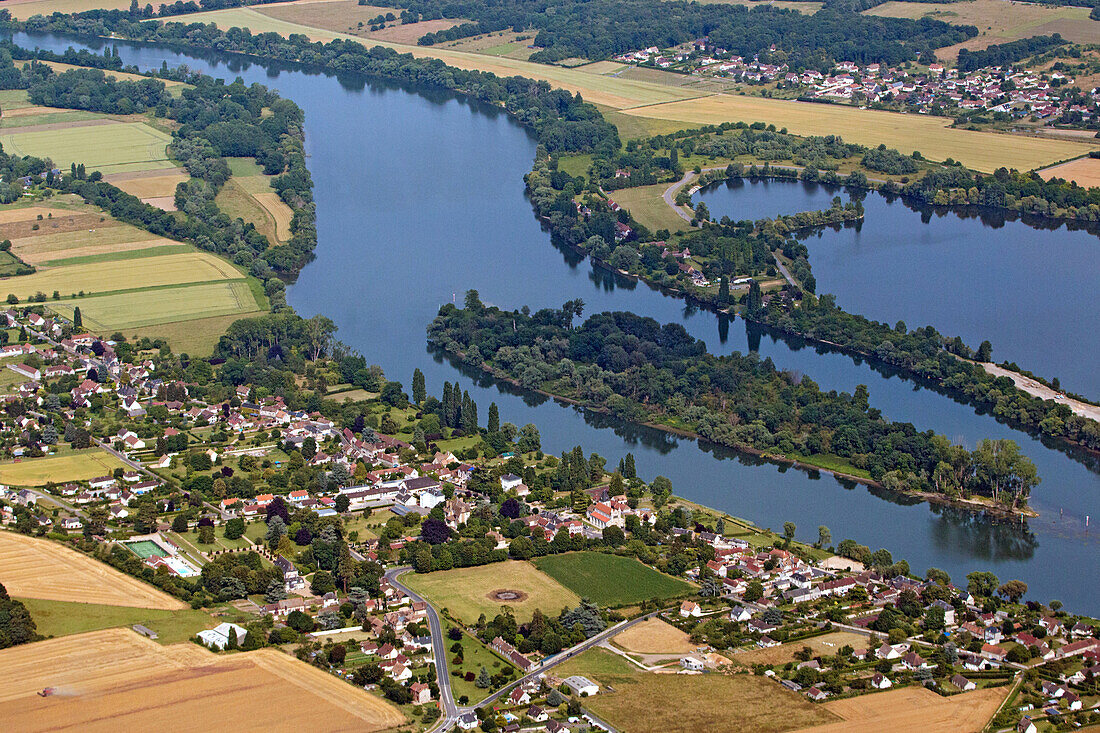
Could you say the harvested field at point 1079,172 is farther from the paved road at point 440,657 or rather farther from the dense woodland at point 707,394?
the paved road at point 440,657

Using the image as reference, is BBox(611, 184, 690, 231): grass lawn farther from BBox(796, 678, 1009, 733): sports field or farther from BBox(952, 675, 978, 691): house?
BBox(796, 678, 1009, 733): sports field

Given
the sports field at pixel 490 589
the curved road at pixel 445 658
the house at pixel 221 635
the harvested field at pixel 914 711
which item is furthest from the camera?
the sports field at pixel 490 589

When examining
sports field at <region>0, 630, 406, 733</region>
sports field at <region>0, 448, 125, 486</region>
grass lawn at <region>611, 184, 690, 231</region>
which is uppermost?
grass lawn at <region>611, 184, 690, 231</region>

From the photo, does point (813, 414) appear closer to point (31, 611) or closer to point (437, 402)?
point (437, 402)

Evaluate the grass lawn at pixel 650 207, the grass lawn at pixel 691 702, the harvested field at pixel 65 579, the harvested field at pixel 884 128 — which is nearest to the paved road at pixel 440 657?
the grass lawn at pixel 691 702

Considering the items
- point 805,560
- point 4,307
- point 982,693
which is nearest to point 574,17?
point 4,307

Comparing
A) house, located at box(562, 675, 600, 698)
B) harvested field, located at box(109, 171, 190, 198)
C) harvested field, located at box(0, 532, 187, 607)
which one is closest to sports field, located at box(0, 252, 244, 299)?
harvested field, located at box(109, 171, 190, 198)

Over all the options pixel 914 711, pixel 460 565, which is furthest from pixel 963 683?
pixel 460 565
